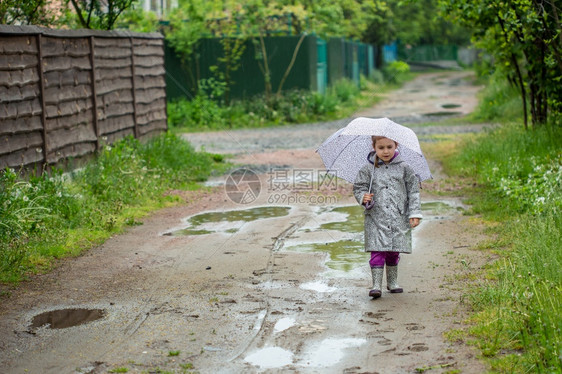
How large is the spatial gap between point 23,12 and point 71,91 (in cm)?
142

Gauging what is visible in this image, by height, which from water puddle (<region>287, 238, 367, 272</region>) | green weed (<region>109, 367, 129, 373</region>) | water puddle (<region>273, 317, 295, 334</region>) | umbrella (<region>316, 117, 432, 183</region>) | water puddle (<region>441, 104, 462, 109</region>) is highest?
umbrella (<region>316, 117, 432, 183</region>)

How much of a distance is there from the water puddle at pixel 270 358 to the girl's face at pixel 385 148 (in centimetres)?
216

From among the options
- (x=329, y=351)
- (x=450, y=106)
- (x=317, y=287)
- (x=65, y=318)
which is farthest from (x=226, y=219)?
(x=450, y=106)

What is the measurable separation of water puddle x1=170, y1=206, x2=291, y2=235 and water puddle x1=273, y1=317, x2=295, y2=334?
11.4 ft

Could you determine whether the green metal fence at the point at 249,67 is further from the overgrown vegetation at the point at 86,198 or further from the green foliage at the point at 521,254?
the green foliage at the point at 521,254

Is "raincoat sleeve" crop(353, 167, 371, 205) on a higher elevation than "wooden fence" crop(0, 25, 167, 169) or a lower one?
lower

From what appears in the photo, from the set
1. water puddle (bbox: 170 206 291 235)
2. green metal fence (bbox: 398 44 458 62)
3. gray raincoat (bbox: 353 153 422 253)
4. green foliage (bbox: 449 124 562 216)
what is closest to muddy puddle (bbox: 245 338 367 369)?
gray raincoat (bbox: 353 153 422 253)

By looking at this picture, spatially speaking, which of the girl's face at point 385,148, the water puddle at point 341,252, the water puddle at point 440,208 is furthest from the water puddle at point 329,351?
the water puddle at point 440,208

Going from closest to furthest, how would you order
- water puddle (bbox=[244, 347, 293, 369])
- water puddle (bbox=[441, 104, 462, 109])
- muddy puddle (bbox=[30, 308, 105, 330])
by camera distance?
1. water puddle (bbox=[244, 347, 293, 369])
2. muddy puddle (bbox=[30, 308, 105, 330])
3. water puddle (bbox=[441, 104, 462, 109])

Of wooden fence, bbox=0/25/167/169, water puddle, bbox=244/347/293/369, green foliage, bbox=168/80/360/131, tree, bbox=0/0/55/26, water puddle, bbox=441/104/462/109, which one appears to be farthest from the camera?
water puddle, bbox=441/104/462/109

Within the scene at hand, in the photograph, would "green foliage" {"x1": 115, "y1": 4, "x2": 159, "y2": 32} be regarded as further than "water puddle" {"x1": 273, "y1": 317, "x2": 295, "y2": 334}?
Yes

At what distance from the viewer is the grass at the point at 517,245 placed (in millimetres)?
4723

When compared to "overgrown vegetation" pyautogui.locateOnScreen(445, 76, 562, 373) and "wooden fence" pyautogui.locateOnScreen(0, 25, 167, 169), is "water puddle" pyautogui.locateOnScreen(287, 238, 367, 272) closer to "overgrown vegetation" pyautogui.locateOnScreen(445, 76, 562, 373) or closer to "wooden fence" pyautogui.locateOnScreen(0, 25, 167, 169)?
"overgrown vegetation" pyautogui.locateOnScreen(445, 76, 562, 373)

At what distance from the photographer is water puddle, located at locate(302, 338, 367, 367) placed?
15.9ft
